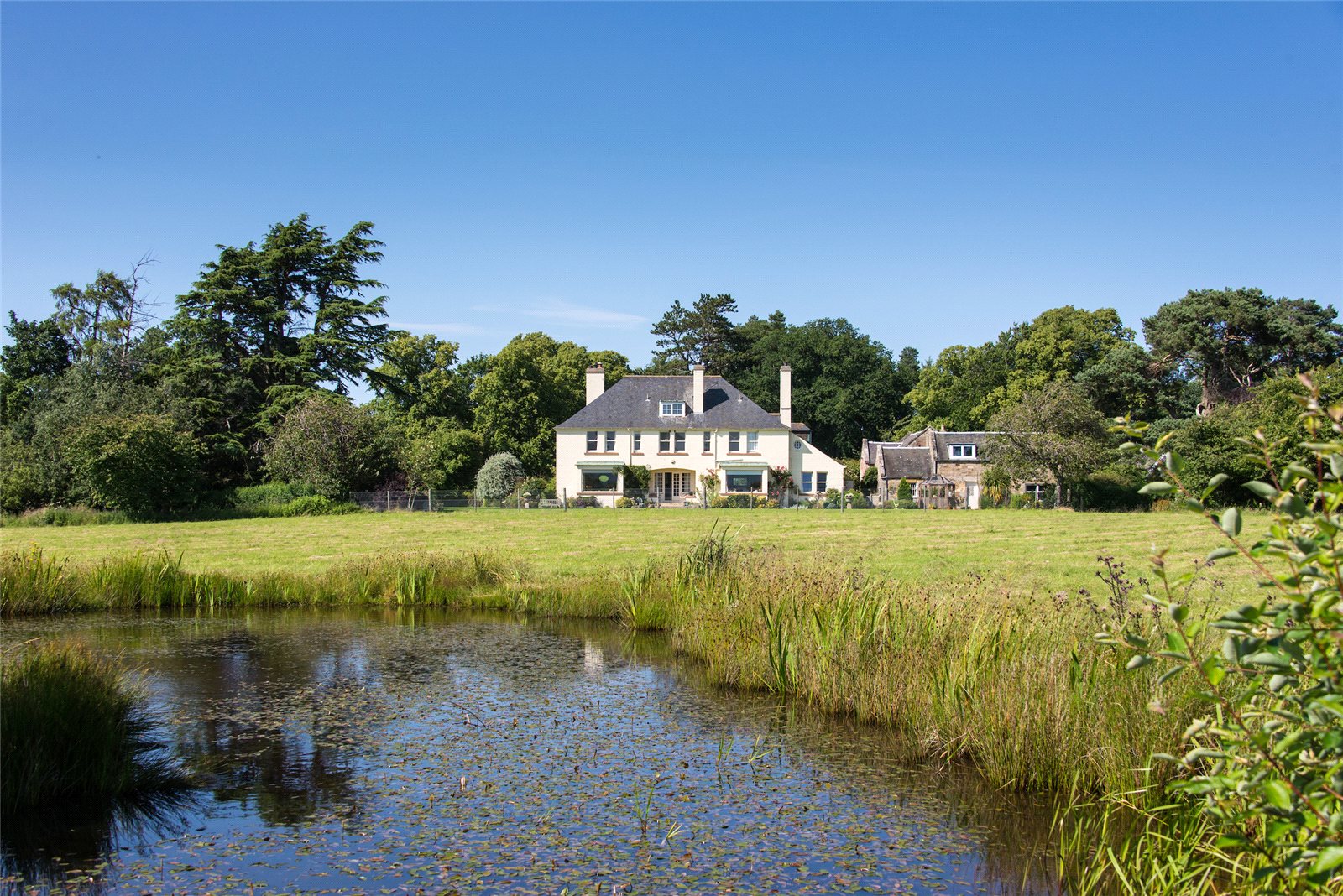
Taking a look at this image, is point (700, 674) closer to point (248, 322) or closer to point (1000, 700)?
point (1000, 700)

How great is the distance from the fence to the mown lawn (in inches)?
117

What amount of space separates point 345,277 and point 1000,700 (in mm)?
42961

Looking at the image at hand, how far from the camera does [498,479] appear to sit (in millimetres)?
41938

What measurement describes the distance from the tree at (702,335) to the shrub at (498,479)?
30.4m

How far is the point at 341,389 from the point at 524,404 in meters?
12.2

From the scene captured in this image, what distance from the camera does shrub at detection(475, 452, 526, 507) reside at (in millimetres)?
41688

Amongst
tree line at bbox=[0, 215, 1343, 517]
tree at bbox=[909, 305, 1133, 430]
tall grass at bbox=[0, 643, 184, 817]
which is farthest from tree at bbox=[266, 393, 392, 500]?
tree at bbox=[909, 305, 1133, 430]

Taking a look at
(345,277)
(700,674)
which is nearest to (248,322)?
(345,277)

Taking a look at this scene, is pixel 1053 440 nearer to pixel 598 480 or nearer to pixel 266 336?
pixel 598 480

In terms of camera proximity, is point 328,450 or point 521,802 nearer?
point 521,802

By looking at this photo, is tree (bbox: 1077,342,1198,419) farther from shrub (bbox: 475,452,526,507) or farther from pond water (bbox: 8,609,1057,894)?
pond water (bbox: 8,609,1057,894)

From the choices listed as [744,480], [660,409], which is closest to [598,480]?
[660,409]

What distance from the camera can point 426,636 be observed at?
1328 centimetres

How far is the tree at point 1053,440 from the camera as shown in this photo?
39.6 metres
